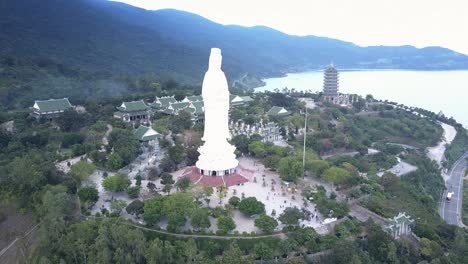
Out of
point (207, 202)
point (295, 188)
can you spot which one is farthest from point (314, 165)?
point (207, 202)

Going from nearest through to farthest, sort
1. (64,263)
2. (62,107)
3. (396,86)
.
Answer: (64,263) → (62,107) → (396,86)

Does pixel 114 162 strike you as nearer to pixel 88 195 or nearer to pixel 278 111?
pixel 88 195

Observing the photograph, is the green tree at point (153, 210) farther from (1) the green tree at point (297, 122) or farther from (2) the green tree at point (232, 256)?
(1) the green tree at point (297, 122)

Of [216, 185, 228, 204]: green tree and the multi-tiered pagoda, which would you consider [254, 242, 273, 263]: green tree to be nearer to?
[216, 185, 228, 204]: green tree

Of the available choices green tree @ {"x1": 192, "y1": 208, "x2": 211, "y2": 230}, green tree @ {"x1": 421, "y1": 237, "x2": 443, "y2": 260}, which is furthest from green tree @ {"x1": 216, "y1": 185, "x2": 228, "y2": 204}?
green tree @ {"x1": 421, "y1": 237, "x2": 443, "y2": 260}

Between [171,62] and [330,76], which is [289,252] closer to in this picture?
[330,76]

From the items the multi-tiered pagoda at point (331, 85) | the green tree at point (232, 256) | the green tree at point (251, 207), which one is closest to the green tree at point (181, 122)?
the green tree at point (251, 207)
